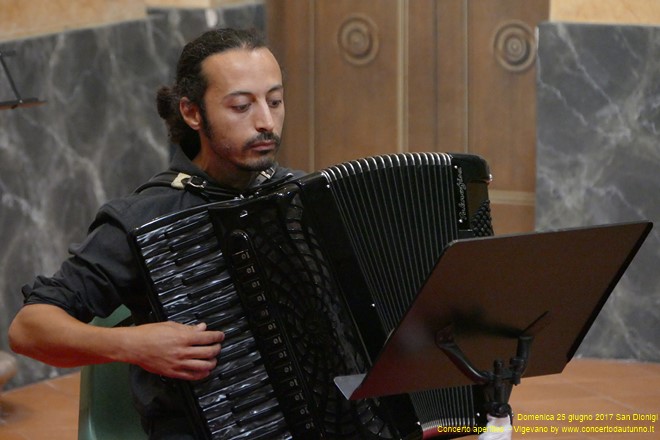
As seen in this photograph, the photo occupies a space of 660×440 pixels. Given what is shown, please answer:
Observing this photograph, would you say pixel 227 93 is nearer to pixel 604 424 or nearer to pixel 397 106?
pixel 604 424

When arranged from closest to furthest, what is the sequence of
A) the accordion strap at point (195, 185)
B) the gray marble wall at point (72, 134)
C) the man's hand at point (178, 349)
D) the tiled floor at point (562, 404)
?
1. the man's hand at point (178, 349)
2. the accordion strap at point (195, 185)
3. the tiled floor at point (562, 404)
4. the gray marble wall at point (72, 134)

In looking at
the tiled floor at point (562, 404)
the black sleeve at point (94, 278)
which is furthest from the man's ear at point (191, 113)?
the tiled floor at point (562, 404)

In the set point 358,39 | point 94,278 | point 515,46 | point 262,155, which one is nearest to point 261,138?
point 262,155

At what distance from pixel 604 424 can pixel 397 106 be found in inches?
64.8

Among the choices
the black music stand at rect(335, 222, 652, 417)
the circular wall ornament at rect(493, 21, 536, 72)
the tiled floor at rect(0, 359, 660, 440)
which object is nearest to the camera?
the black music stand at rect(335, 222, 652, 417)

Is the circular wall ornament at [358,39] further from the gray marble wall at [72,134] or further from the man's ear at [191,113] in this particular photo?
the man's ear at [191,113]

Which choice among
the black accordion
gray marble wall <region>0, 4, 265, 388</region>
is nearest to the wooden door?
gray marble wall <region>0, 4, 265, 388</region>

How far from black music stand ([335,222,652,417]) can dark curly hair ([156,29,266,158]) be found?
0.66 m

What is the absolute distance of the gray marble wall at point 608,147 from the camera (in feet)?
12.6

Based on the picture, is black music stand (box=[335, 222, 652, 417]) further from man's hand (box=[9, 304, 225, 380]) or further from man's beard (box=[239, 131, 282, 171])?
man's beard (box=[239, 131, 282, 171])

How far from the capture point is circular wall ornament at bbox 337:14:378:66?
448 centimetres

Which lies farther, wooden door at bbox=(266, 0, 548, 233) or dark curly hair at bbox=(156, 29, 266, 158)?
wooden door at bbox=(266, 0, 548, 233)

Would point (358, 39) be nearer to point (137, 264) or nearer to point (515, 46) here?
point (515, 46)

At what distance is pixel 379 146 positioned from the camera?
14.9 ft
